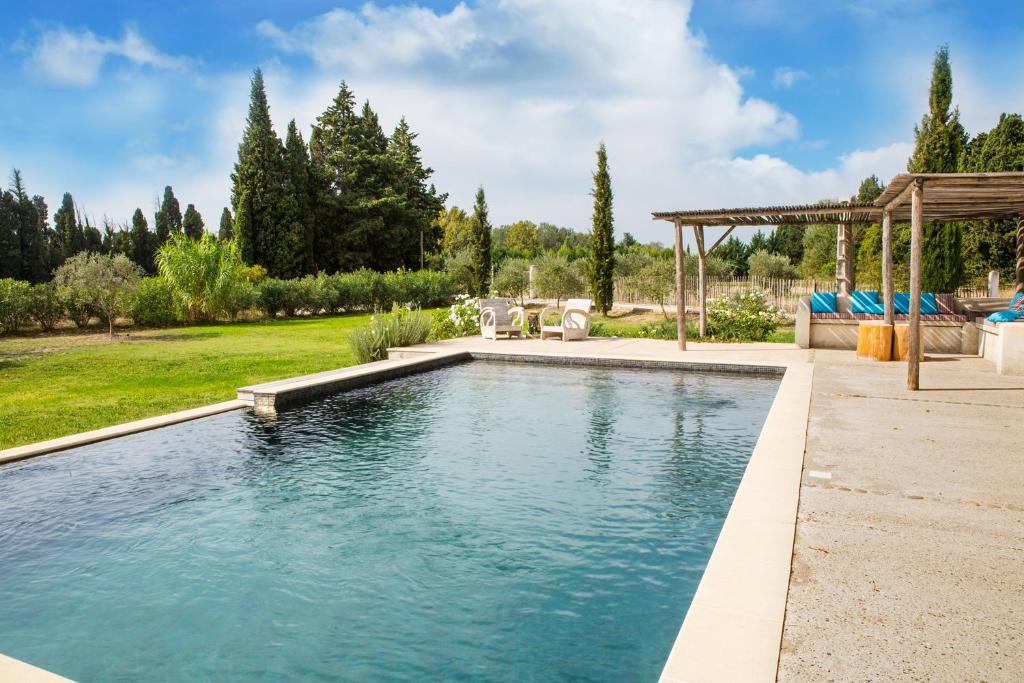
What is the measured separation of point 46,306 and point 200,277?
3563 millimetres

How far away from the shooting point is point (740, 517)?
322cm

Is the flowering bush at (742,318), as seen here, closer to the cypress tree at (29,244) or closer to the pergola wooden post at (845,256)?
the pergola wooden post at (845,256)

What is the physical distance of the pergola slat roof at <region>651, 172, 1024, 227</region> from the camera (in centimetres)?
698

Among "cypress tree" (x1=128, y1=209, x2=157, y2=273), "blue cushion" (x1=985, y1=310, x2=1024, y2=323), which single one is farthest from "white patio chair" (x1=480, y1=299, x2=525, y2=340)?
"cypress tree" (x1=128, y1=209, x2=157, y2=273)

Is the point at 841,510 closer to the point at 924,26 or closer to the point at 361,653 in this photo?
the point at 361,653

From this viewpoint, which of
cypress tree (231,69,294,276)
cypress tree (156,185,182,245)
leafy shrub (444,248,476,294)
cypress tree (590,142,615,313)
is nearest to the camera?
cypress tree (590,142,615,313)

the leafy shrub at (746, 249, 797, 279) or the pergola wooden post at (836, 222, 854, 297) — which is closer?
the pergola wooden post at (836, 222, 854, 297)

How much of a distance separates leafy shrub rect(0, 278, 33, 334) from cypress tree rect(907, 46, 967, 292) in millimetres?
22559

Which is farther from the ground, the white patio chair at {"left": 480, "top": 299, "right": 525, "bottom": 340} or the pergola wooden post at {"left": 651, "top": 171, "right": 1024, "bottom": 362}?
the pergola wooden post at {"left": 651, "top": 171, "right": 1024, "bottom": 362}

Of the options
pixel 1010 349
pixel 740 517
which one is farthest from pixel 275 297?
pixel 740 517

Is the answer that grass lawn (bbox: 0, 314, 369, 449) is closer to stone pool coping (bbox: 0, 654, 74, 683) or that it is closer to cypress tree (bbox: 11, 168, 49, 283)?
stone pool coping (bbox: 0, 654, 74, 683)

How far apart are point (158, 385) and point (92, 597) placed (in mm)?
5947

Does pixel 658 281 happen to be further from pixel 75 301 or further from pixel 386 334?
pixel 75 301

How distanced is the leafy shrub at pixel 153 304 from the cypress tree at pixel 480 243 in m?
11.0
